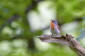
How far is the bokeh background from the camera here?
254 centimetres

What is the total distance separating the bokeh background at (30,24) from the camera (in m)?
2.54

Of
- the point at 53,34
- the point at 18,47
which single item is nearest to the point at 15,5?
the point at 18,47

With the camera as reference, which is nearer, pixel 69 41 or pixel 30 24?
pixel 69 41

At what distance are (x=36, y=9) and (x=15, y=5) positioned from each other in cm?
23

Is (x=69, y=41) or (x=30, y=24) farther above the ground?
(x=30, y=24)

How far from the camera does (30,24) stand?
9.66 feet

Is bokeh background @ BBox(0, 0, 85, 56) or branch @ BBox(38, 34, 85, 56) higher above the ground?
bokeh background @ BBox(0, 0, 85, 56)

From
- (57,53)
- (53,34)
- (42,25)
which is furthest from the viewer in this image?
(42,25)

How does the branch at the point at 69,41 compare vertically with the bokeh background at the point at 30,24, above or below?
below

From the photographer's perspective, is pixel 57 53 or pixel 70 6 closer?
pixel 57 53

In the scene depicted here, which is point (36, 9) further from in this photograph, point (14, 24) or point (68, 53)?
point (68, 53)

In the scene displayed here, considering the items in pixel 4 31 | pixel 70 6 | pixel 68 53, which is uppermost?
pixel 70 6

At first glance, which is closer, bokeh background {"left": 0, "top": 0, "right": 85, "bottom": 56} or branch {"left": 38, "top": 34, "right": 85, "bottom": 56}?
branch {"left": 38, "top": 34, "right": 85, "bottom": 56}

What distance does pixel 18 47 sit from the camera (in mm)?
2650
